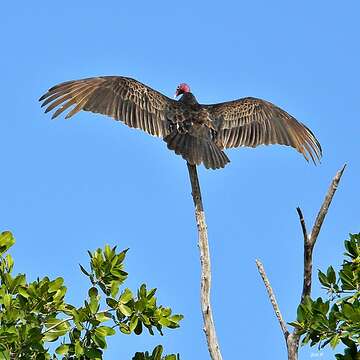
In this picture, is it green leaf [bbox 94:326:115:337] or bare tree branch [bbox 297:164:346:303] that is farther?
bare tree branch [bbox 297:164:346:303]

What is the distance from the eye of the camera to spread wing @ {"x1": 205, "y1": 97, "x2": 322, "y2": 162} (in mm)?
9734

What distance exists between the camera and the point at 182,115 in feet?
30.8

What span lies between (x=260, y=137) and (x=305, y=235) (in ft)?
9.62

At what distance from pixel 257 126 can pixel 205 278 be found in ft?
9.00

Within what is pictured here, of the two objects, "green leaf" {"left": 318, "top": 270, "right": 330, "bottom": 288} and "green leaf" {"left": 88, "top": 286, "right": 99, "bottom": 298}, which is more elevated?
"green leaf" {"left": 318, "top": 270, "right": 330, "bottom": 288}

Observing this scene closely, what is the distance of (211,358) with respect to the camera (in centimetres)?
762

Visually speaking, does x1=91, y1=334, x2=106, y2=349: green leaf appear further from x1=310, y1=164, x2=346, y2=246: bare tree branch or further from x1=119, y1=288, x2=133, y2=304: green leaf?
x1=310, y1=164, x2=346, y2=246: bare tree branch

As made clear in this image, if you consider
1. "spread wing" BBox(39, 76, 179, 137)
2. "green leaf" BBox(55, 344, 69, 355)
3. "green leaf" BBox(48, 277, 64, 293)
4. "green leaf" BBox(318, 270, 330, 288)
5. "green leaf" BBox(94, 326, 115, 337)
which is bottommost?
"green leaf" BBox(55, 344, 69, 355)

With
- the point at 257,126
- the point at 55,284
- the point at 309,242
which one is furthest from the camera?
the point at 257,126

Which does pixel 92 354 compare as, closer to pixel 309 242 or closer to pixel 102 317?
pixel 102 317

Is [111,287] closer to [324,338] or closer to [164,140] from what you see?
[324,338]

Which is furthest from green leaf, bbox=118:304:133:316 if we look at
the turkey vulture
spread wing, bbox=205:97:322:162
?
spread wing, bbox=205:97:322:162

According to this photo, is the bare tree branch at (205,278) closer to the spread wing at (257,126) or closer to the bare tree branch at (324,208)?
the bare tree branch at (324,208)

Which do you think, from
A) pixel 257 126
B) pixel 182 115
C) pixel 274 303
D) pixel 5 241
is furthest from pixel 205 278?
pixel 257 126
